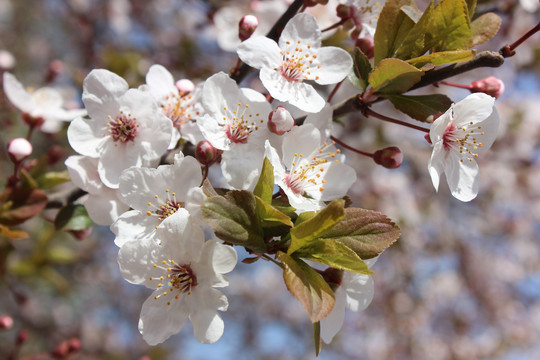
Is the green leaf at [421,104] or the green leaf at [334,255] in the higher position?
the green leaf at [421,104]

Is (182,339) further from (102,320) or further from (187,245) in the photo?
(187,245)

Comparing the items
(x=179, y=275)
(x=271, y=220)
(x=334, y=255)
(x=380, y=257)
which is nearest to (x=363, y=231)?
(x=334, y=255)

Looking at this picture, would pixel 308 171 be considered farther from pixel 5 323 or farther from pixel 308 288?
pixel 5 323

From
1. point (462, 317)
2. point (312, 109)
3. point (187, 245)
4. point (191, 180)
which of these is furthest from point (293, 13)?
point (462, 317)

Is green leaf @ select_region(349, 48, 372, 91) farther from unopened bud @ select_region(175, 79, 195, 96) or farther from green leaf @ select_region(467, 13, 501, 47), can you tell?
unopened bud @ select_region(175, 79, 195, 96)

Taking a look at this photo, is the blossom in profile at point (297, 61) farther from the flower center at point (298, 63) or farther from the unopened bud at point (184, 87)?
the unopened bud at point (184, 87)

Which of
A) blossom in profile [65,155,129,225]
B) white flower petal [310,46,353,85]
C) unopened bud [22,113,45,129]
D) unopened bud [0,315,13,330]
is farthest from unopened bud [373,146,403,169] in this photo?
unopened bud [0,315,13,330]

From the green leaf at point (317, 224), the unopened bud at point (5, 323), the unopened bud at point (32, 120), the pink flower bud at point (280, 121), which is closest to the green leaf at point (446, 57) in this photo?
the pink flower bud at point (280, 121)
